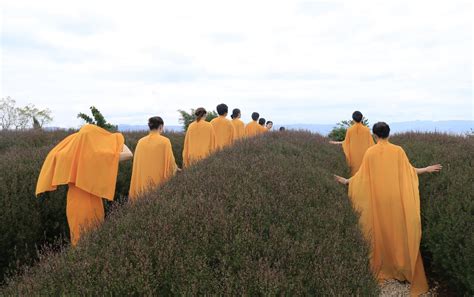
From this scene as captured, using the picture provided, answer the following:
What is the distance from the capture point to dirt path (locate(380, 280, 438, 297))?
509 centimetres

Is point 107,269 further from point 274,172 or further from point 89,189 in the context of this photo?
point 89,189

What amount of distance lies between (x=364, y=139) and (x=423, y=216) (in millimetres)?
4257

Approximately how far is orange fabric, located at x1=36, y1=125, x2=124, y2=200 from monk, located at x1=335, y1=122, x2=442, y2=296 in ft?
10.7

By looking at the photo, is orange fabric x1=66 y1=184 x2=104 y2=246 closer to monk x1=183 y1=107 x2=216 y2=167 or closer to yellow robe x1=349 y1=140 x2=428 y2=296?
yellow robe x1=349 y1=140 x2=428 y2=296

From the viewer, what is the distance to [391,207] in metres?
5.34

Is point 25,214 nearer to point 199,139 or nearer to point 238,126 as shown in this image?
point 199,139

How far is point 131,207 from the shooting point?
3779mm

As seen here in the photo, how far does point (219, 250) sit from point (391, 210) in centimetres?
342

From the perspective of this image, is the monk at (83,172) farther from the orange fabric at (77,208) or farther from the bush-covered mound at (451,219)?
the bush-covered mound at (451,219)

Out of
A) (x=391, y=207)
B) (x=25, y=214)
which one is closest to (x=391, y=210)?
(x=391, y=207)

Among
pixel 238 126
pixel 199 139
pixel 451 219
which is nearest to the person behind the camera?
pixel 451 219

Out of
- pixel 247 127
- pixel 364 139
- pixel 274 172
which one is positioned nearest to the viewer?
pixel 274 172

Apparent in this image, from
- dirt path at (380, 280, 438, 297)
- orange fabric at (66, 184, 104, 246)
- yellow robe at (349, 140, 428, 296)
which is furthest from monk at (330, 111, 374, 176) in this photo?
orange fabric at (66, 184, 104, 246)

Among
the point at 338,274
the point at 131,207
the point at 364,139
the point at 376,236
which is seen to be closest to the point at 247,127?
the point at 364,139
